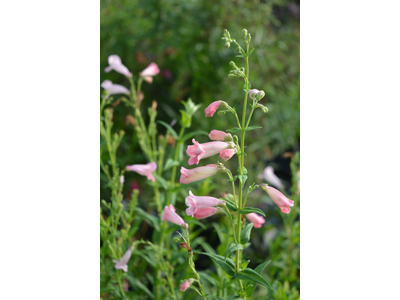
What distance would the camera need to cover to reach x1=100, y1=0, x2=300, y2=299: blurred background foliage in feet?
5.35

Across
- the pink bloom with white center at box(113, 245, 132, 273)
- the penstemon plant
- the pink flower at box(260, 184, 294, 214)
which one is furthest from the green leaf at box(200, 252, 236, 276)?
the pink bloom with white center at box(113, 245, 132, 273)

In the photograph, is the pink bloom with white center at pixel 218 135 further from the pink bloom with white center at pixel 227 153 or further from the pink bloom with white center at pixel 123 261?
the pink bloom with white center at pixel 123 261

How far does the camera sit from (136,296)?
38.8 inches

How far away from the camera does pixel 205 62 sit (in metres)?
1.73

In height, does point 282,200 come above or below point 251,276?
above

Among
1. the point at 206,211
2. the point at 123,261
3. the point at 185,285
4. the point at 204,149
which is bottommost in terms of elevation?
the point at 123,261

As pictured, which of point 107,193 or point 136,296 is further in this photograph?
point 107,193

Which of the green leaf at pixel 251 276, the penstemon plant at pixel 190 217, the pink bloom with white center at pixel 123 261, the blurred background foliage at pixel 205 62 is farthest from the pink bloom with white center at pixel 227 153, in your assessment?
the blurred background foliage at pixel 205 62

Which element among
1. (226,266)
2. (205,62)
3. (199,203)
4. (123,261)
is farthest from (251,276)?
(205,62)

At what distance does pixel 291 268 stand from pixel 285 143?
29.9 inches

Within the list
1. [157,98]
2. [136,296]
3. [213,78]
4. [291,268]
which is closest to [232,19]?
[213,78]

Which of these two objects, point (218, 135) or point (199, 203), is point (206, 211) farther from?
point (218, 135)

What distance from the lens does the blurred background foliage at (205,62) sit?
5.35ft

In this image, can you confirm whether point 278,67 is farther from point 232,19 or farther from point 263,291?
point 263,291
